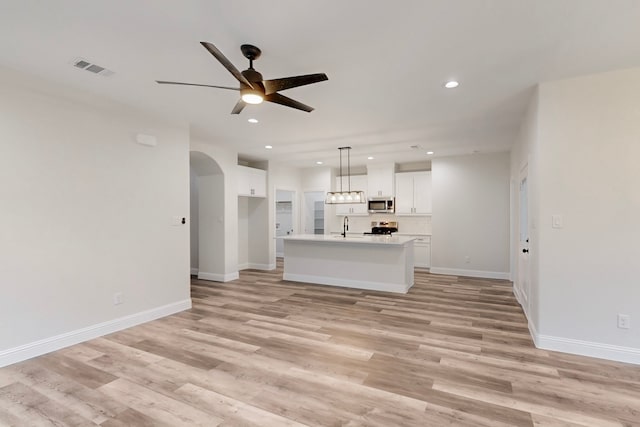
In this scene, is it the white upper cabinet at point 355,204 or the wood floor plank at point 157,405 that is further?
the white upper cabinet at point 355,204

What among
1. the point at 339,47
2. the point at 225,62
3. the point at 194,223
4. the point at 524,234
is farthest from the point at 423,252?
the point at 225,62

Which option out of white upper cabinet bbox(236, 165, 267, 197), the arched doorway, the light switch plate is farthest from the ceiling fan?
white upper cabinet bbox(236, 165, 267, 197)

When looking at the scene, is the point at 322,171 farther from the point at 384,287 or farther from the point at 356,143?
the point at 384,287

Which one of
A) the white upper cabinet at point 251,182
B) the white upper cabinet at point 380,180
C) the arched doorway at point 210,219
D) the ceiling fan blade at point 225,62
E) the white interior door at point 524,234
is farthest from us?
the white upper cabinet at point 380,180

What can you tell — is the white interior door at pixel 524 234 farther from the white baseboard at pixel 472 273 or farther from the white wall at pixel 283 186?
the white wall at pixel 283 186

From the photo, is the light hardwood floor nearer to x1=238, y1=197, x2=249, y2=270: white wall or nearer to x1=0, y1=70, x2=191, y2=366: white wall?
x1=0, y1=70, x2=191, y2=366: white wall

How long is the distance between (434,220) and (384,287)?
254cm

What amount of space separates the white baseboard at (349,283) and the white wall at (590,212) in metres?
2.40

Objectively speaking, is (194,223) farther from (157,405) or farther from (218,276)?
(157,405)

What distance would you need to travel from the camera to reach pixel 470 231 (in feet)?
22.4

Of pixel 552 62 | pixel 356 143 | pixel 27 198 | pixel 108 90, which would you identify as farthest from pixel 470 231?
pixel 27 198

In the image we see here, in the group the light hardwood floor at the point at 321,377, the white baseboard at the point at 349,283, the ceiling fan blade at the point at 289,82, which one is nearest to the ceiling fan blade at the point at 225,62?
Answer: the ceiling fan blade at the point at 289,82

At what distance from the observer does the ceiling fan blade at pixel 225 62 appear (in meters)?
2.00

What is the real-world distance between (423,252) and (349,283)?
2642 millimetres
